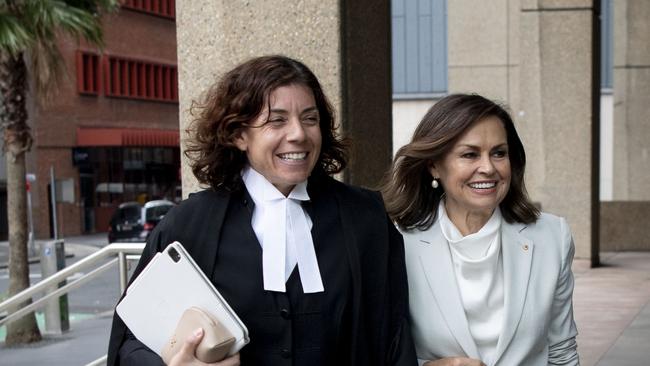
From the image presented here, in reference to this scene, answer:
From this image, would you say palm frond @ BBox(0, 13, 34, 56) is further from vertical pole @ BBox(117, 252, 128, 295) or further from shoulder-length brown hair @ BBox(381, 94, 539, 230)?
shoulder-length brown hair @ BBox(381, 94, 539, 230)

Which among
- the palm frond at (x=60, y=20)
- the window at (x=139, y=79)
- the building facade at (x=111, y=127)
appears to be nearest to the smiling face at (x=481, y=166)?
the palm frond at (x=60, y=20)

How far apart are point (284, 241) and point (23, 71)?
1630 centimetres

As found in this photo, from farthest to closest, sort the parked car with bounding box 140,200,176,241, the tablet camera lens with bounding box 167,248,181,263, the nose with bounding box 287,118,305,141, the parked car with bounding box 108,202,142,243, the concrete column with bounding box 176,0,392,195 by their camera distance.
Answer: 1. the parked car with bounding box 108,202,142,243
2. the parked car with bounding box 140,200,176,241
3. the concrete column with bounding box 176,0,392,195
4. the nose with bounding box 287,118,305,141
5. the tablet camera lens with bounding box 167,248,181,263

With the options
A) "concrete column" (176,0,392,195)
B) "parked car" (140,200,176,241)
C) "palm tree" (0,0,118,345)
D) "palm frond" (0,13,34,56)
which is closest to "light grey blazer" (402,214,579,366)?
"concrete column" (176,0,392,195)

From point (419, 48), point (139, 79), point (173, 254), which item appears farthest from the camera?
point (139, 79)

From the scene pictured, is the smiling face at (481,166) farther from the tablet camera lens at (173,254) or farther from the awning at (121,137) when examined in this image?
the awning at (121,137)

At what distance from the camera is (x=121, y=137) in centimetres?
4669

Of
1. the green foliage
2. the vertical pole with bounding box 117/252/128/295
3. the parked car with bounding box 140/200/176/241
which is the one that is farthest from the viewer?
the parked car with bounding box 140/200/176/241

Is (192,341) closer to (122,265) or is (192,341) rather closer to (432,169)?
(432,169)

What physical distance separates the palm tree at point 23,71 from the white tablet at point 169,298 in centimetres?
1348

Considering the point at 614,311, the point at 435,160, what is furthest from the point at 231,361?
the point at 614,311

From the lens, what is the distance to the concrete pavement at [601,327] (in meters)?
8.19

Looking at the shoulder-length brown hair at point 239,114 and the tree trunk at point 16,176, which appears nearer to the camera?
the shoulder-length brown hair at point 239,114

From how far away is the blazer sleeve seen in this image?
3021 millimetres
